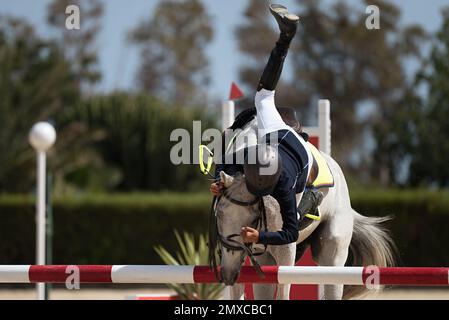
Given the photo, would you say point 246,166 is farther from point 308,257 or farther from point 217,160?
point 308,257

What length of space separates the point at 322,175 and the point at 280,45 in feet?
2.38

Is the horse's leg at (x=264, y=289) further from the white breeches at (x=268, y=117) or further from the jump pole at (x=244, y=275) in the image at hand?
the white breeches at (x=268, y=117)

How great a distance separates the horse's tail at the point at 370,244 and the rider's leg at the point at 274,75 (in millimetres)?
1026

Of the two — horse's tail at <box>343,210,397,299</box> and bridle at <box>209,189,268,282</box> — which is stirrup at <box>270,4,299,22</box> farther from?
horse's tail at <box>343,210,397,299</box>

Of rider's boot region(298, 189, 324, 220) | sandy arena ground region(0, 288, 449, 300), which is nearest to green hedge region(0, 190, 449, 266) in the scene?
sandy arena ground region(0, 288, 449, 300)

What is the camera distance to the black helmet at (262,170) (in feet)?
10.9

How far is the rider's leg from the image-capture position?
3.69 metres

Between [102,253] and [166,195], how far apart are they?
1.85 meters

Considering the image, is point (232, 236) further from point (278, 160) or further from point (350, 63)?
point (350, 63)

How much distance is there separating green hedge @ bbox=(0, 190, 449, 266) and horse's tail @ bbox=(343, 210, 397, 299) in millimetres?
10174

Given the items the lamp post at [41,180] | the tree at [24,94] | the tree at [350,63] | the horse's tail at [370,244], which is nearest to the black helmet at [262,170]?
the horse's tail at [370,244]

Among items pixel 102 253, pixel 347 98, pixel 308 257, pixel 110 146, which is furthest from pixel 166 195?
pixel 347 98

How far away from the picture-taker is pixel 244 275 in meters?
3.50
